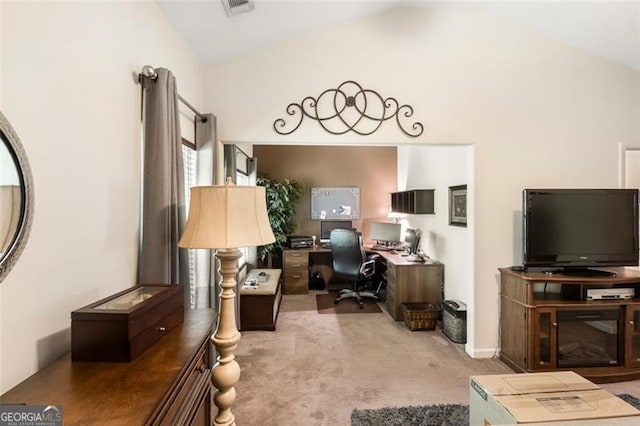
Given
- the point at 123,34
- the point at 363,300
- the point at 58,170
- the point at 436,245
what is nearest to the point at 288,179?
the point at 363,300

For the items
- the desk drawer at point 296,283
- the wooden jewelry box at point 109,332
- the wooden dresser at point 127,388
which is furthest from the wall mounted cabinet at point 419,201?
the wooden jewelry box at point 109,332

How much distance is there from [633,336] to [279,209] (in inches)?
175

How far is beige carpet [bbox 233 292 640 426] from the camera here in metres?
2.36

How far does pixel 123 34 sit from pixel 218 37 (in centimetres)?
103

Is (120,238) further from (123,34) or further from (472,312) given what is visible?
(472,312)

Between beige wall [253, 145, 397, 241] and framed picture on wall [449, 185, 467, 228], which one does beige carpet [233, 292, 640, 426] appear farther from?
beige wall [253, 145, 397, 241]

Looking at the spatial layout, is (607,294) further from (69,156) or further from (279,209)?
(279,209)

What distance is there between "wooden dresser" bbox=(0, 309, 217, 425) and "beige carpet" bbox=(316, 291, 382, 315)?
11.1ft

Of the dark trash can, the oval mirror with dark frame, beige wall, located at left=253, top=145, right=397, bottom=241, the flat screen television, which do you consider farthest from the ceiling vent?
beige wall, located at left=253, top=145, right=397, bottom=241

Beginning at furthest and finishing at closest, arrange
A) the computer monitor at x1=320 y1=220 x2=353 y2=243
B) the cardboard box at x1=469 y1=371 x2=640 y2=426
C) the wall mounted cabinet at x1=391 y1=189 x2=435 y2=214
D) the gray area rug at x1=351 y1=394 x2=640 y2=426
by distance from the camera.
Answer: the computer monitor at x1=320 y1=220 x2=353 y2=243, the wall mounted cabinet at x1=391 y1=189 x2=435 y2=214, the gray area rug at x1=351 y1=394 x2=640 y2=426, the cardboard box at x1=469 y1=371 x2=640 y2=426

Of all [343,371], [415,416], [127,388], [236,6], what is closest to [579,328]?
[415,416]

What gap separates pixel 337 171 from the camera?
6.35 meters

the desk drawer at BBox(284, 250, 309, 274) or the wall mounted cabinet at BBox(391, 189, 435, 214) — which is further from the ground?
the wall mounted cabinet at BBox(391, 189, 435, 214)

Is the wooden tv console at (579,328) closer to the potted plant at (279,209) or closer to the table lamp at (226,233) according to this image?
the table lamp at (226,233)
